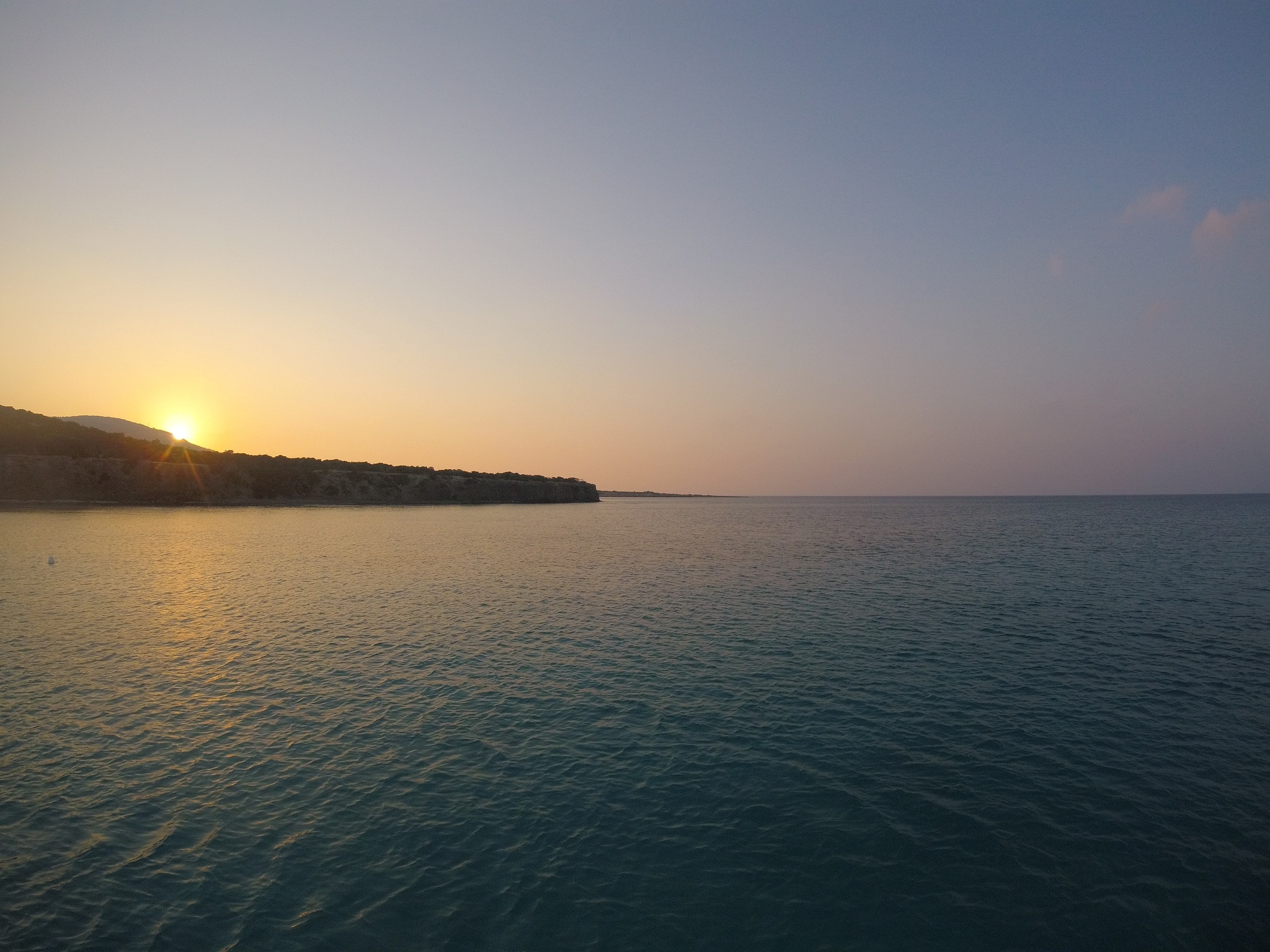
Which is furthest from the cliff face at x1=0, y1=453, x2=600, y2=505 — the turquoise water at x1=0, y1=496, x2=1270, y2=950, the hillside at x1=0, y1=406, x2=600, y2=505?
the turquoise water at x1=0, y1=496, x2=1270, y2=950

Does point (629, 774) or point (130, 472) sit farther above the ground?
point (130, 472)

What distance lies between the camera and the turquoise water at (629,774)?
1327 centimetres

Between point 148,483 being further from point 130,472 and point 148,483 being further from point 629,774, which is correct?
point 629,774

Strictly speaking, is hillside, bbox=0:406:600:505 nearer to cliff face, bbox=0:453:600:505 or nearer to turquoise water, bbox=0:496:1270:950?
cliff face, bbox=0:453:600:505

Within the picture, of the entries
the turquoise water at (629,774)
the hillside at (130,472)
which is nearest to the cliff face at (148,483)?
the hillside at (130,472)

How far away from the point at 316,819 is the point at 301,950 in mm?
5135

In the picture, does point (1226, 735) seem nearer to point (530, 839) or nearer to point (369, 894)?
point (530, 839)

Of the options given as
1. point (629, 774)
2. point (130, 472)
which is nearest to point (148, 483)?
point (130, 472)

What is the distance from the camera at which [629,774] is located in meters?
19.7

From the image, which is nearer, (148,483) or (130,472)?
(130,472)

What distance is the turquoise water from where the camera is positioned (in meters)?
13.3

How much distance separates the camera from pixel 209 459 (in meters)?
178

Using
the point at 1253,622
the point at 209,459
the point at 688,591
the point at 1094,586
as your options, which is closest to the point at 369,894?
the point at 688,591

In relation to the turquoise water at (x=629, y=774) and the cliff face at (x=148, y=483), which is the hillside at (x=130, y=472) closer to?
the cliff face at (x=148, y=483)
